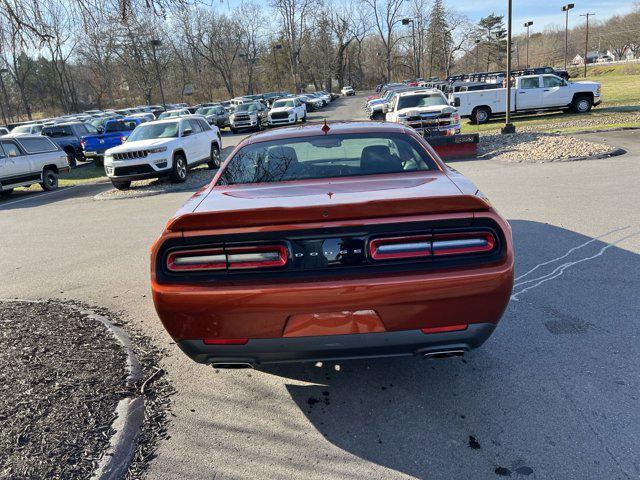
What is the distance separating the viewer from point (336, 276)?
2.61m

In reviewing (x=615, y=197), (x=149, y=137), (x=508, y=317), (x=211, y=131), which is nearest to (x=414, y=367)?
(x=508, y=317)

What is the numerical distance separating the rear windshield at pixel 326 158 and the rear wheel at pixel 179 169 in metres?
10.1

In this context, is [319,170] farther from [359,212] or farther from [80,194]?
[80,194]

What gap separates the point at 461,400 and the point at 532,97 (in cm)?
2264

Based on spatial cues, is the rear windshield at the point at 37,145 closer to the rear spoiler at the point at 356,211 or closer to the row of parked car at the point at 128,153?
the row of parked car at the point at 128,153

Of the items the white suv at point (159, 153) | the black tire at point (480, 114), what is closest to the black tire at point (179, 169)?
the white suv at point (159, 153)

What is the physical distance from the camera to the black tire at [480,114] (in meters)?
22.5

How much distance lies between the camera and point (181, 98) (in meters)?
77.8

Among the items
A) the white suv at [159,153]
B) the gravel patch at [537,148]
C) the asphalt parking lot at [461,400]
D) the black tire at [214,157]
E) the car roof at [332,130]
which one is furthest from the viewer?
the black tire at [214,157]

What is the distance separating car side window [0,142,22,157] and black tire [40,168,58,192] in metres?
0.94

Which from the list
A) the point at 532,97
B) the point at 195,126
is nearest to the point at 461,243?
the point at 195,126

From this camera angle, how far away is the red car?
2.58m

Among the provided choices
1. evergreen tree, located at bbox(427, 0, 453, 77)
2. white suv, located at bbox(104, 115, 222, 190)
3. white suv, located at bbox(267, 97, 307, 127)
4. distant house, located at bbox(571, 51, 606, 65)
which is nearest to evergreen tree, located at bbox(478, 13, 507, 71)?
evergreen tree, located at bbox(427, 0, 453, 77)

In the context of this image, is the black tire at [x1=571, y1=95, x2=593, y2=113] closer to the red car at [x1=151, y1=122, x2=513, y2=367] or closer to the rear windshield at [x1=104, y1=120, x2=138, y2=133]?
the rear windshield at [x1=104, y1=120, x2=138, y2=133]
